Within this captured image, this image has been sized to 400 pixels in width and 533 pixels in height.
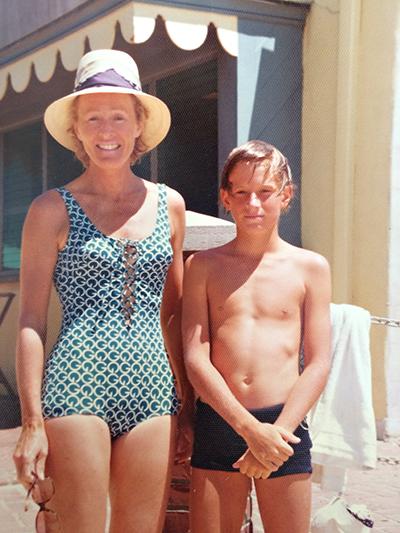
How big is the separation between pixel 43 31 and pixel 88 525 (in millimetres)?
5519

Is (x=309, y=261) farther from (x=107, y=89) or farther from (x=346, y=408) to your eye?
(x=346, y=408)

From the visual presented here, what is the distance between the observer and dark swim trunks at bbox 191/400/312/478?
214 cm

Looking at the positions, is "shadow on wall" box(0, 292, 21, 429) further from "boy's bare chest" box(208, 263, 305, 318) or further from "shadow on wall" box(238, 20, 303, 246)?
"boy's bare chest" box(208, 263, 305, 318)

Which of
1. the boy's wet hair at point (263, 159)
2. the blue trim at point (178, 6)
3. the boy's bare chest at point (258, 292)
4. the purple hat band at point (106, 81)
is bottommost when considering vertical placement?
the boy's bare chest at point (258, 292)

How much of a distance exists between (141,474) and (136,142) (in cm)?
91

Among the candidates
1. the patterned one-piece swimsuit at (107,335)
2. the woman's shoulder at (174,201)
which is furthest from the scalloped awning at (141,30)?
the patterned one-piece swimsuit at (107,335)

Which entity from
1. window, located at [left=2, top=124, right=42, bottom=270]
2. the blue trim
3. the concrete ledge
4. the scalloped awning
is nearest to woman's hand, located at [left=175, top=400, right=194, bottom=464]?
the concrete ledge

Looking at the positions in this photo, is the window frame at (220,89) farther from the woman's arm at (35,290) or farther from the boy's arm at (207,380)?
the woman's arm at (35,290)

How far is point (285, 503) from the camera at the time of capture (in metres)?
2.13

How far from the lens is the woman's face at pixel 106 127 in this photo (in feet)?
6.98

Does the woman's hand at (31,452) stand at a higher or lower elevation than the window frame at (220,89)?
lower

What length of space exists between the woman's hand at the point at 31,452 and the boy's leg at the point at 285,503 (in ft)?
1.83

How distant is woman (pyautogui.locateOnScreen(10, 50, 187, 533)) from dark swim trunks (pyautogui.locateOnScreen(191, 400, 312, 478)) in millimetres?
104

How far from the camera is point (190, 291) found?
87.7 inches
